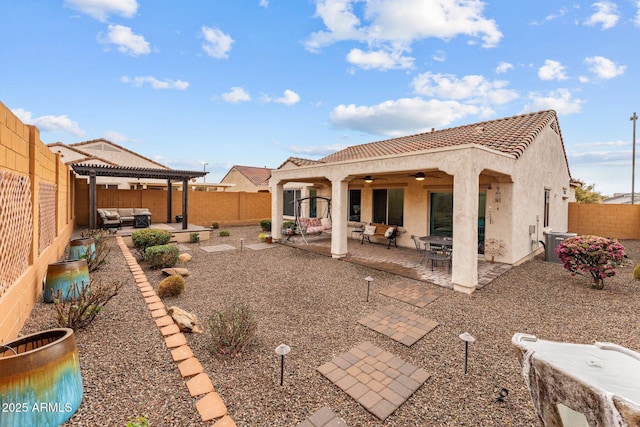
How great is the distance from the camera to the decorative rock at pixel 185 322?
3960 millimetres

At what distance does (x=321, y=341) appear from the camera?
3.93 m

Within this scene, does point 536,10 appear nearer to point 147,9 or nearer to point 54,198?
point 147,9

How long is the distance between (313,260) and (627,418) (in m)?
7.88

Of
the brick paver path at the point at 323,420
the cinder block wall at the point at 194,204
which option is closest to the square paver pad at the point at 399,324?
the brick paver path at the point at 323,420

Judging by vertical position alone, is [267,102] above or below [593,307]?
above

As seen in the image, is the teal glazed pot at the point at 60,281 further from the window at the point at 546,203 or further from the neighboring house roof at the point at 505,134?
the window at the point at 546,203

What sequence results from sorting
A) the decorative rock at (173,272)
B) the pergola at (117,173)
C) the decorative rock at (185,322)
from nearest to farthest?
the decorative rock at (185,322) < the decorative rock at (173,272) < the pergola at (117,173)

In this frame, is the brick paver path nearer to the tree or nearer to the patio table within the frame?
the patio table

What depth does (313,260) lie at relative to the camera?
8.96m

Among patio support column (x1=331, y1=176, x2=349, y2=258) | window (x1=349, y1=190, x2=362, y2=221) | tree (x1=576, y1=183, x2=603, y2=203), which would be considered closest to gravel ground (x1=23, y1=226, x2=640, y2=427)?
patio support column (x1=331, y1=176, x2=349, y2=258)

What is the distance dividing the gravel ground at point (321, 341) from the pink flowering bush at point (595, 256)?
42cm

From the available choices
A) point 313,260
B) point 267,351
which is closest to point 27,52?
point 313,260

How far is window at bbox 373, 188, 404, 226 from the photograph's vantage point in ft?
36.2

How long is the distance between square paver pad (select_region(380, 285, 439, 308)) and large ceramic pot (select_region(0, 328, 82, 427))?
4.96 metres
